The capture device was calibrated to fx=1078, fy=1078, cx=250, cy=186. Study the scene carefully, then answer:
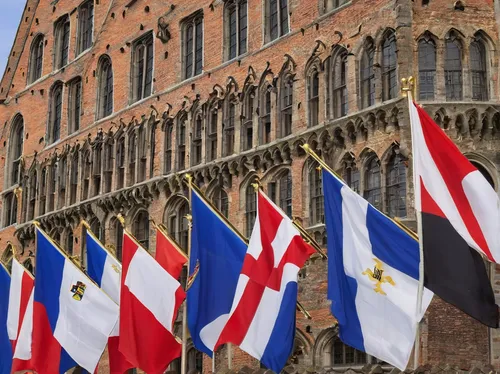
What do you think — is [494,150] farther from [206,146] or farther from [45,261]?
[45,261]

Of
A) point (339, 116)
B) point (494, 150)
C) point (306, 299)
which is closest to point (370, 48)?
point (339, 116)

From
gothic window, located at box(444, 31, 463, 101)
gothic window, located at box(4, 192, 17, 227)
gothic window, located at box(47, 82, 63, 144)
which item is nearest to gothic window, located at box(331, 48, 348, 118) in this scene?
gothic window, located at box(444, 31, 463, 101)

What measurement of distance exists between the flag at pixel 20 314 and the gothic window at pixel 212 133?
615 centimetres

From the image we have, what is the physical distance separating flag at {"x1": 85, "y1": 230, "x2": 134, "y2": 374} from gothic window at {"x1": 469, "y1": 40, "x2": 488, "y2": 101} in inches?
392

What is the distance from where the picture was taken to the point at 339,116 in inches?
1068

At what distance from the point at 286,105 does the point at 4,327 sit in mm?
10714

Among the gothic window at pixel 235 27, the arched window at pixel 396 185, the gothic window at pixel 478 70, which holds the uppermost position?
the gothic window at pixel 235 27

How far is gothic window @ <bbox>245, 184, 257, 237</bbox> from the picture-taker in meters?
29.2

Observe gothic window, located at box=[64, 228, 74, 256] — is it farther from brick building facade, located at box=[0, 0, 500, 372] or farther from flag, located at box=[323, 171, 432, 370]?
flag, located at box=[323, 171, 432, 370]

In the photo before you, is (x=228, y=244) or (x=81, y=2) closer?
(x=228, y=244)

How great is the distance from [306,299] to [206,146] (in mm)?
6619

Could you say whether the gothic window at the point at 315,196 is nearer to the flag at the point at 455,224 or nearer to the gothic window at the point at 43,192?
the flag at the point at 455,224

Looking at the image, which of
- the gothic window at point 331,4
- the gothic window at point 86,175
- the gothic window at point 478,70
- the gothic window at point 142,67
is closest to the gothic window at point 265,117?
the gothic window at point 331,4

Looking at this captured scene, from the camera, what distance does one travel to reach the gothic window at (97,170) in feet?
117
